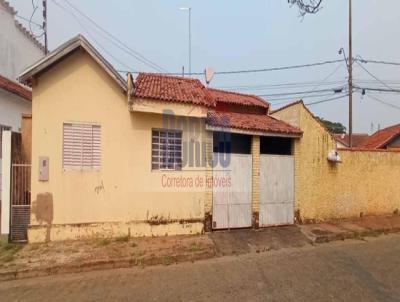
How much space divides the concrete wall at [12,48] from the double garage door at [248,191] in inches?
485

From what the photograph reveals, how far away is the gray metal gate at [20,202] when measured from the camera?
29.1 ft

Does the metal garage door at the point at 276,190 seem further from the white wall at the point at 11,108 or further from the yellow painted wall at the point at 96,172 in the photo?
the white wall at the point at 11,108

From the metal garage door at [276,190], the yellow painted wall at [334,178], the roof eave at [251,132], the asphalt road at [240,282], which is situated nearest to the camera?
the asphalt road at [240,282]

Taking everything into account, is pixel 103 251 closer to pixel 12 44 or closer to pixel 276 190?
pixel 276 190

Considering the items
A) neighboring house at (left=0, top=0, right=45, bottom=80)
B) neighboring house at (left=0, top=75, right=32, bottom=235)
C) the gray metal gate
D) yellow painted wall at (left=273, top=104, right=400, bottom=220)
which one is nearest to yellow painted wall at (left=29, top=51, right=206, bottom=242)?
the gray metal gate

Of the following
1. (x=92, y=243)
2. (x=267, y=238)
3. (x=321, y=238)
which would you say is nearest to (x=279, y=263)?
(x=267, y=238)

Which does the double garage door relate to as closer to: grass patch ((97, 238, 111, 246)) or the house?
the house

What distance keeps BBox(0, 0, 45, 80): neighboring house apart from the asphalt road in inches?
521

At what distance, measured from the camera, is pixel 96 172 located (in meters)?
9.31

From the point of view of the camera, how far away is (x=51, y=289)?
20.6ft

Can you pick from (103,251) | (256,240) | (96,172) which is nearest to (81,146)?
(96,172)

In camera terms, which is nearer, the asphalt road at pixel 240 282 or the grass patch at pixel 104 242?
the asphalt road at pixel 240 282

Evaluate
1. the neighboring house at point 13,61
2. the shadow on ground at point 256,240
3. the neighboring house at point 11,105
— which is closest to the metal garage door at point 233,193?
the shadow on ground at point 256,240

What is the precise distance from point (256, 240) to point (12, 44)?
15.5 meters
